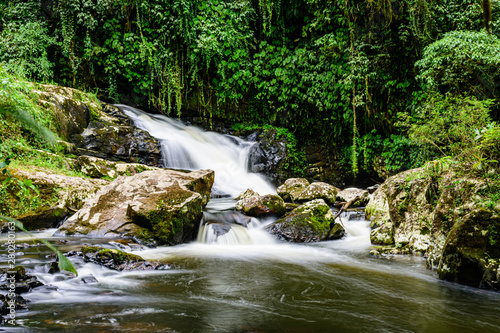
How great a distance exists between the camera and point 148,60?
11.6m

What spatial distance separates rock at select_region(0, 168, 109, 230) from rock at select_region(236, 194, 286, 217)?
3226 millimetres

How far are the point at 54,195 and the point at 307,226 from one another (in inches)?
194

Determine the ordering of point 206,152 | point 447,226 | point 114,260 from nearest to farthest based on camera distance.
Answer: point 114,260 < point 447,226 < point 206,152

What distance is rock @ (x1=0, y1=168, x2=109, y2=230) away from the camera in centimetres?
563

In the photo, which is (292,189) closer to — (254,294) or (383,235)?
(383,235)

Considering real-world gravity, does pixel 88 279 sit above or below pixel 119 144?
below

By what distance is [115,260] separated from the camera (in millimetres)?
3820

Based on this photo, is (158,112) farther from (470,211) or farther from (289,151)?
(470,211)

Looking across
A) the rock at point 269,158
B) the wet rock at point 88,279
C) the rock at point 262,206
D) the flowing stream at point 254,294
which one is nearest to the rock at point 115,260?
the flowing stream at point 254,294

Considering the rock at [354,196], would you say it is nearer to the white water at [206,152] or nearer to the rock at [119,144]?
the white water at [206,152]

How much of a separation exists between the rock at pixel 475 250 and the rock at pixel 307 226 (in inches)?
104

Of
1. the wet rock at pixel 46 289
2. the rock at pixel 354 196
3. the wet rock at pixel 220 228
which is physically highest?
the rock at pixel 354 196

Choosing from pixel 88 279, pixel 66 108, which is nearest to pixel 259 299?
pixel 88 279

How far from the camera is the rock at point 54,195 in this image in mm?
5633
